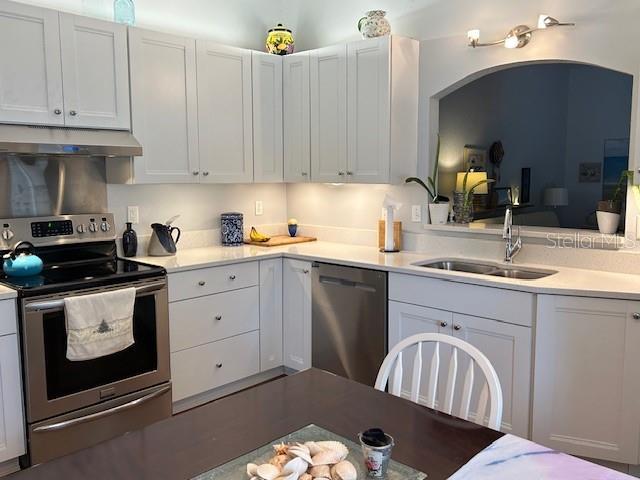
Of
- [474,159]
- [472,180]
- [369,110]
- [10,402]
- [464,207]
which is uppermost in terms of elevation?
[369,110]

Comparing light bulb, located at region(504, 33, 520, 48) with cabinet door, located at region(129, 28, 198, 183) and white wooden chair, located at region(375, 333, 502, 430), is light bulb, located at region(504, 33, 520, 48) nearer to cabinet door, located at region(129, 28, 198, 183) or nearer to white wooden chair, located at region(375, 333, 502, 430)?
cabinet door, located at region(129, 28, 198, 183)

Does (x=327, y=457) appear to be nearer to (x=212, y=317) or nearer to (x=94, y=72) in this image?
(x=212, y=317)

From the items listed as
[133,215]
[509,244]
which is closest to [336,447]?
[509,244]

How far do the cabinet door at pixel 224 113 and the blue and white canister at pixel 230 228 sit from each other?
0.31 meters

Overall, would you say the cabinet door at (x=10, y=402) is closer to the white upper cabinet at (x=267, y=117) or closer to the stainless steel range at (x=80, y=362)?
the stainless steel range at (x=80, y=362)

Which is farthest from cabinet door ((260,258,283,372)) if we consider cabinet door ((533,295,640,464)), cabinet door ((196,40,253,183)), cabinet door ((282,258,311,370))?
cabinet door ((533,295,640,464))

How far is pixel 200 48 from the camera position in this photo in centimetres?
353

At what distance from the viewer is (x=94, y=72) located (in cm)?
306

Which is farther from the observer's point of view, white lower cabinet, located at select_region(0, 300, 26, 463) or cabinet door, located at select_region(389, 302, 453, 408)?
cabinet door, located at select_region(389, 302, 453, 408)

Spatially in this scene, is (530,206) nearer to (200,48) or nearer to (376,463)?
(200,48)

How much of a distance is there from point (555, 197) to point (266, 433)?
197 inches

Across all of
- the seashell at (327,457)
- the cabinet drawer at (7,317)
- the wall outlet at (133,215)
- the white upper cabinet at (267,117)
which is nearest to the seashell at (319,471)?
the seashell at (327,457)

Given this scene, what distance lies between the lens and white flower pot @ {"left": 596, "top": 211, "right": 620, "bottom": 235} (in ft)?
9.86

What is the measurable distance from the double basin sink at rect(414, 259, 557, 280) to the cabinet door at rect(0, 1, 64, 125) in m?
2.15
